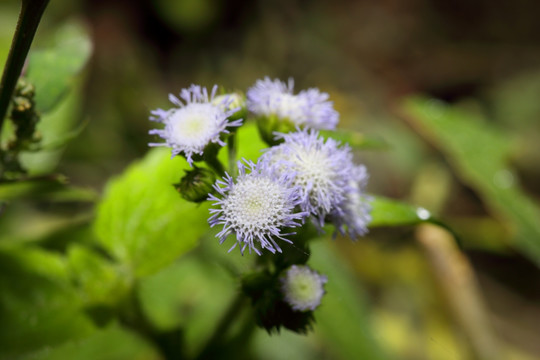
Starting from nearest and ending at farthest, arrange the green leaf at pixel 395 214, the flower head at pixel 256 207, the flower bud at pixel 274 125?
the flower head at pixel 256 207 → the flower bud at pixel 274 125 → the green leaf at pixel 395 214

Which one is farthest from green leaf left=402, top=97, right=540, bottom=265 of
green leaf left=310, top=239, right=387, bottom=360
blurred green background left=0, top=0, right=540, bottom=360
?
green leaf left=310, top=239, right=387, bottom=360

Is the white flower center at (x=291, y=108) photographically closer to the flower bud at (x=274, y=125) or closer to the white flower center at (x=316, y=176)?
the flower bud at (x=274, y=125)

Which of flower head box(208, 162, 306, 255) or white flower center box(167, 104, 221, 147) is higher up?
white flower center box(167, 104, 221, 147)

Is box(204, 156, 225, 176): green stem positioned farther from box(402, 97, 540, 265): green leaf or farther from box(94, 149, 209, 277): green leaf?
box(402, 97, 540, 265): green leaf

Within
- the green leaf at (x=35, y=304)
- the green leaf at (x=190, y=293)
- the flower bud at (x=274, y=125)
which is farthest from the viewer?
the green leaf at (x=190, y=293)

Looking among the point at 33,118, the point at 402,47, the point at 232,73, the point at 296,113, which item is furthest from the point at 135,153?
the point at 402,47

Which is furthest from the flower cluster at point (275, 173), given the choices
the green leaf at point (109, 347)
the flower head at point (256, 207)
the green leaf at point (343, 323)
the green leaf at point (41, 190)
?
the green leaf at point (109, 347)
